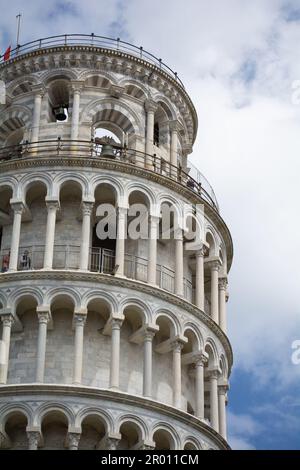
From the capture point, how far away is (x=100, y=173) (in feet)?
153

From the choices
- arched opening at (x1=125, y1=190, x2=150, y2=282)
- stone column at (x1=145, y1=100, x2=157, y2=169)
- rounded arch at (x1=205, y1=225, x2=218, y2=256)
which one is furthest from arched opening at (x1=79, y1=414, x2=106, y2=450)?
stone column at (x1=145, y1=100, x2=157, y2=169)

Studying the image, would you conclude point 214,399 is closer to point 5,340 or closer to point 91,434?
point 91,434

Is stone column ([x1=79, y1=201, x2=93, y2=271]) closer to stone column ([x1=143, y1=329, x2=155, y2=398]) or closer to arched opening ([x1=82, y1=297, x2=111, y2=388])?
arched opening ([x1=82, y1=297, x2=111, y2=388])

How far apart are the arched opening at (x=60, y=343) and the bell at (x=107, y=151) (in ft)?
25.6

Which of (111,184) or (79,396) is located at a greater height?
(111,184)

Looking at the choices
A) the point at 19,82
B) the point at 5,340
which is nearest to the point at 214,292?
the point at 5,340

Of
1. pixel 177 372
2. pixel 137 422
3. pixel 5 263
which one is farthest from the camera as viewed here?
pixel 5 263

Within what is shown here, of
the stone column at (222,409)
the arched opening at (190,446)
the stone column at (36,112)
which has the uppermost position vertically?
the stone column at (36,112)

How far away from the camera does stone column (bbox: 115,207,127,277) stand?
44.4 meters

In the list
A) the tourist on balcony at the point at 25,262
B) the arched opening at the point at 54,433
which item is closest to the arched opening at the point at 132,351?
the arched opening at the point at 54,433

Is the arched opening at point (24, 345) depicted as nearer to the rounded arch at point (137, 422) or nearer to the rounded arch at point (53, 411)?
the rounded arch at point (53, 411)

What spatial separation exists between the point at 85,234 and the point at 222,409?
374 inches

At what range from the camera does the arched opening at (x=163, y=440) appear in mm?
41844

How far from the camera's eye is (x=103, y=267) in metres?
45.6
